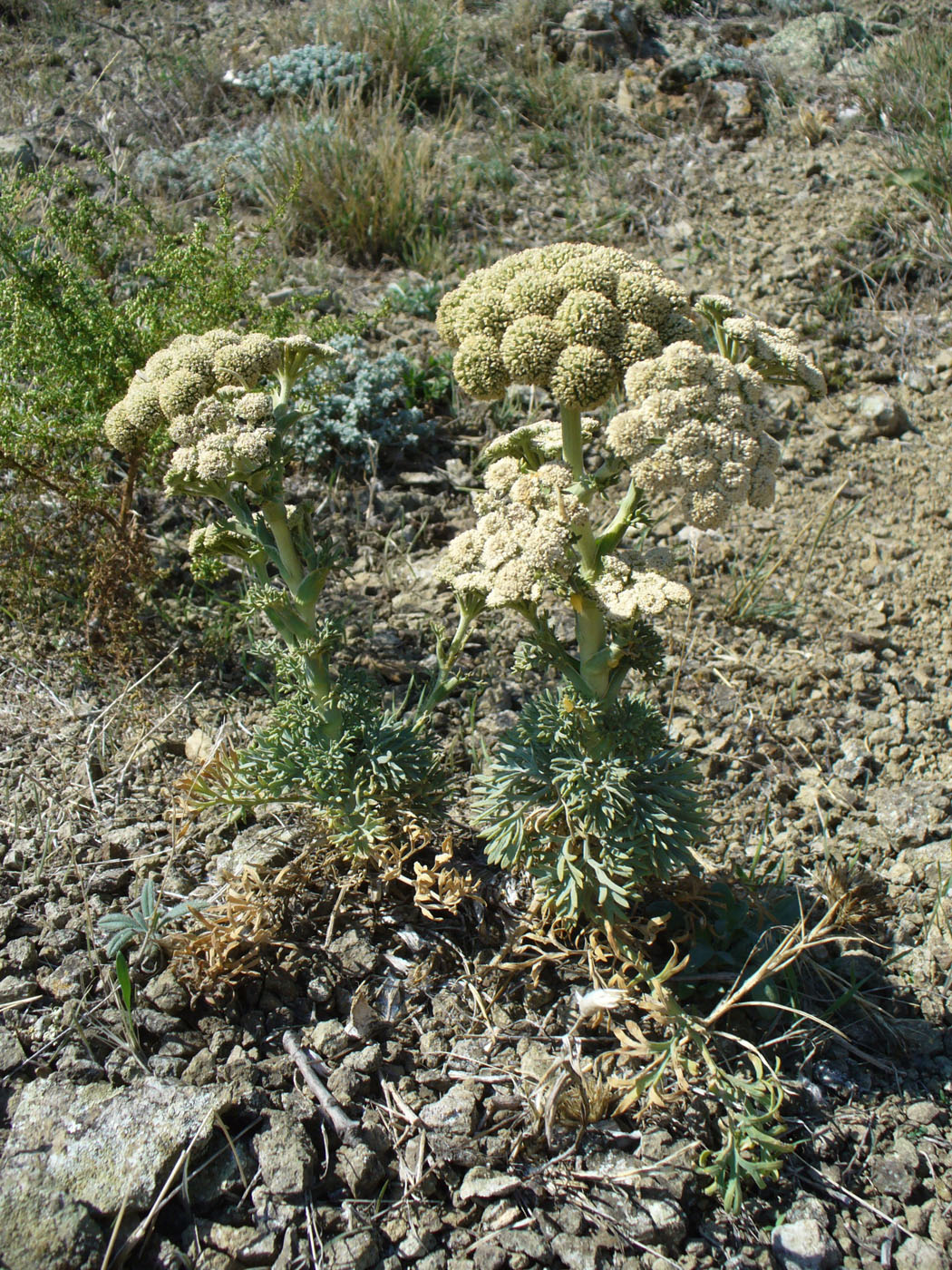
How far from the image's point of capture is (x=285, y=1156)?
2.16 meters

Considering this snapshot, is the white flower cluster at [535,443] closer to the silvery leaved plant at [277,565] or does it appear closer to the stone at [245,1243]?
the silvery leaved plant at [277,565]

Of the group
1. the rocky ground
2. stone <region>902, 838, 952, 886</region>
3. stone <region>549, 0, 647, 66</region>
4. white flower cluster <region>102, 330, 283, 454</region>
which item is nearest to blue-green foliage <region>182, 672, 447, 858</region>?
the rocky ground

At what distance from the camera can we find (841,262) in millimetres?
5227

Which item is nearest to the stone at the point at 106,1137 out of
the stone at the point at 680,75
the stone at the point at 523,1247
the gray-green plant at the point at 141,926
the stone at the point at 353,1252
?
the gray-green plant at the point at 141,926

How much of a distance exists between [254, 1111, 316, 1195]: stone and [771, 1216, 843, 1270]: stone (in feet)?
3.58

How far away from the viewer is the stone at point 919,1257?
Answer: 212 cm

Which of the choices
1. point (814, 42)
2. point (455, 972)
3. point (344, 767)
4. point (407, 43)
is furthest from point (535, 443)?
point (814, 42)

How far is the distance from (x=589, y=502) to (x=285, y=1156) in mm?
1705

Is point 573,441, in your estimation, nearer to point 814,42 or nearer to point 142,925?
point 142,925

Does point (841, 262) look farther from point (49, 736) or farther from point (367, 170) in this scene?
point (49, 736)

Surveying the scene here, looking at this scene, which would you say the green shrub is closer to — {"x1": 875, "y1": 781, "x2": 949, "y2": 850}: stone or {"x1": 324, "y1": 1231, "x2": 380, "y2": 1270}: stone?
{"x1": 324, "y1": 1231, "x2": 380, "y2": 1270}: stone

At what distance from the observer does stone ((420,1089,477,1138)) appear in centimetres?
229

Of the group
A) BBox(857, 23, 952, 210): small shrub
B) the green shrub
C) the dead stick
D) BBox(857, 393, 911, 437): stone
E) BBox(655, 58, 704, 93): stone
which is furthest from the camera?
BBox(655, 58, 704, 93): stone

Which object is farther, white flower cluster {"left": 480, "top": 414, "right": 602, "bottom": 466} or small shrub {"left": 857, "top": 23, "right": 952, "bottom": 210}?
small shrub {"left": 857, "top": 23, "right": 952, "bottom": 210}
